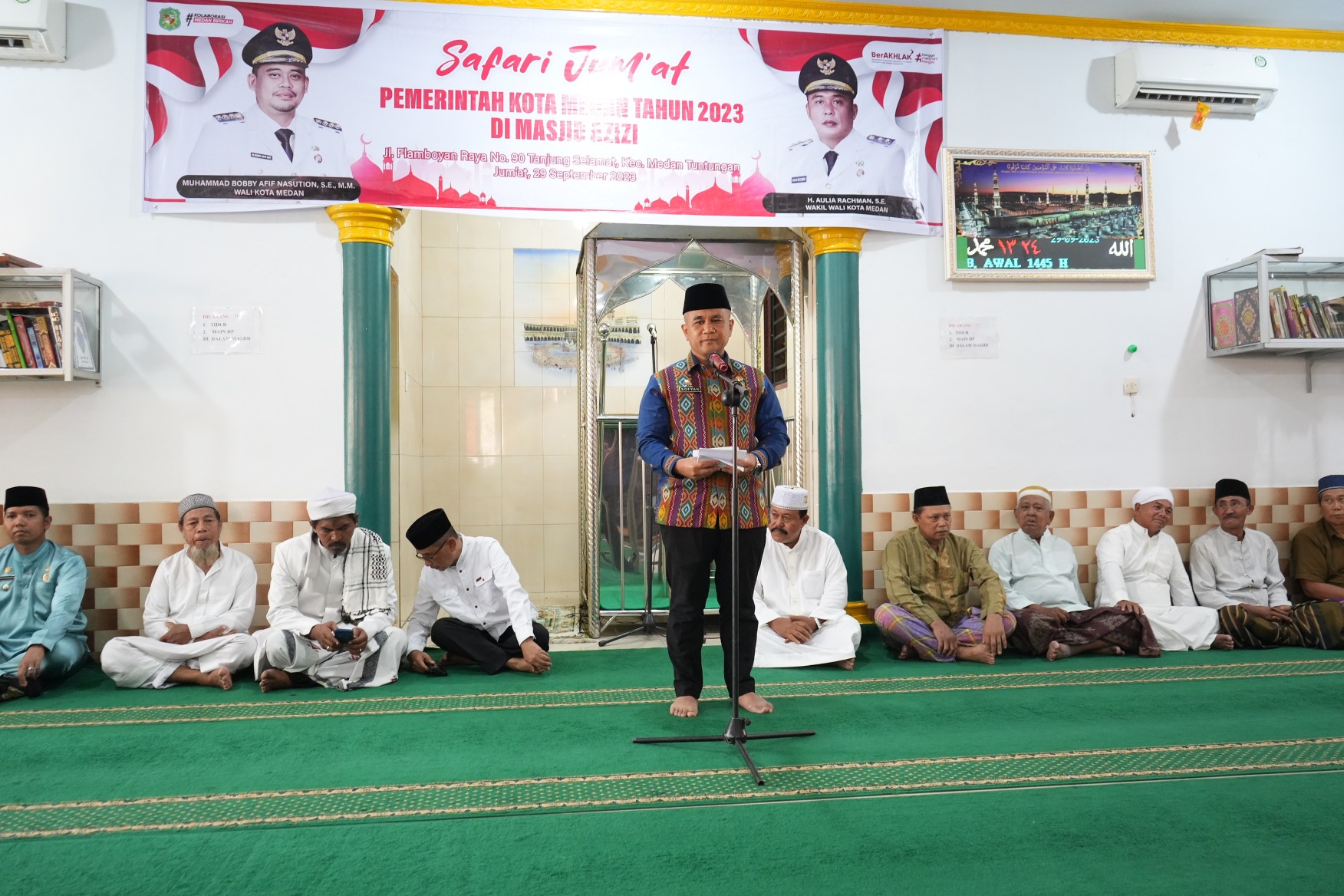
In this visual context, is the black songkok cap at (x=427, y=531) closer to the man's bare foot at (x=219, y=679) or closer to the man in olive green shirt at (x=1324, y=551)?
the man's bare foot at (x=219, y=679)

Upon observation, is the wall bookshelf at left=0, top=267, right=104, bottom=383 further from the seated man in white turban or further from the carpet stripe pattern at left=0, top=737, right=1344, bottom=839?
the seated man in white turban

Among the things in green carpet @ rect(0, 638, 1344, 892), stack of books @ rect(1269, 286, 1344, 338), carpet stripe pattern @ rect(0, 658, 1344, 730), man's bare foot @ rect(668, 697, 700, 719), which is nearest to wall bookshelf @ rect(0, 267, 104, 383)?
green carpet @ rect(0, 638, 1344, 892)

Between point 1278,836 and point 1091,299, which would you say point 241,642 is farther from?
point 1091,299

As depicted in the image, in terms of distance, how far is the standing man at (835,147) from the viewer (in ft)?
15.5

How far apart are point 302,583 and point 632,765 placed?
79.2 inches

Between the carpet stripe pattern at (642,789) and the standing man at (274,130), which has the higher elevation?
the standing man at (274,130)

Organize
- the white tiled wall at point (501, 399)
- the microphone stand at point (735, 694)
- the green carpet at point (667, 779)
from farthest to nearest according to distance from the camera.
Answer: the white tiled wall at point (501, 399) → the microphone stand at point (735, 694) → the green carpet at point (667, 779)

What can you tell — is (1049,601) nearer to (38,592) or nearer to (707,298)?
(707,298)

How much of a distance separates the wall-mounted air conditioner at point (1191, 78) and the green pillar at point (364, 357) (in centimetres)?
410

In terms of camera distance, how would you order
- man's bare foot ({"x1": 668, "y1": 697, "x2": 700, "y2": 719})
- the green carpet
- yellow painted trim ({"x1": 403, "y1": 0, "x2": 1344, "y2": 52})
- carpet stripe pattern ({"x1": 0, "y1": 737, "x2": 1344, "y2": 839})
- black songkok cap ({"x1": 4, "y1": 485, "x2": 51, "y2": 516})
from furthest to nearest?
1. yellow painted trim ({"x1": 403, "y1": 0, "x2": 1344, "y2": 52})
2. black songkok cap ({"x1": 4, "y1": 485, "x2": 51, "y2": 516})
3. man's bare foot ({"x1": 668, "y1": 697, "x2": 700, "y2": 719})
4. carpet stripe pattern ({"x1": 0, "y1": 737, "x2": 1344, "y2": 839})
5. the green carpet

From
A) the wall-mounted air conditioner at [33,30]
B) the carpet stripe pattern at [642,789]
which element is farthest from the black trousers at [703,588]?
the wall-mounted air conditioner at [33,30]

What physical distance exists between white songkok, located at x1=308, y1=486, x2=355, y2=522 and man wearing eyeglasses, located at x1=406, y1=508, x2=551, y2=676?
321mm

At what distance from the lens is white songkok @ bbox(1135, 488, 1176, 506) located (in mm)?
4629

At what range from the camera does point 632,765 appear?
106 inches
